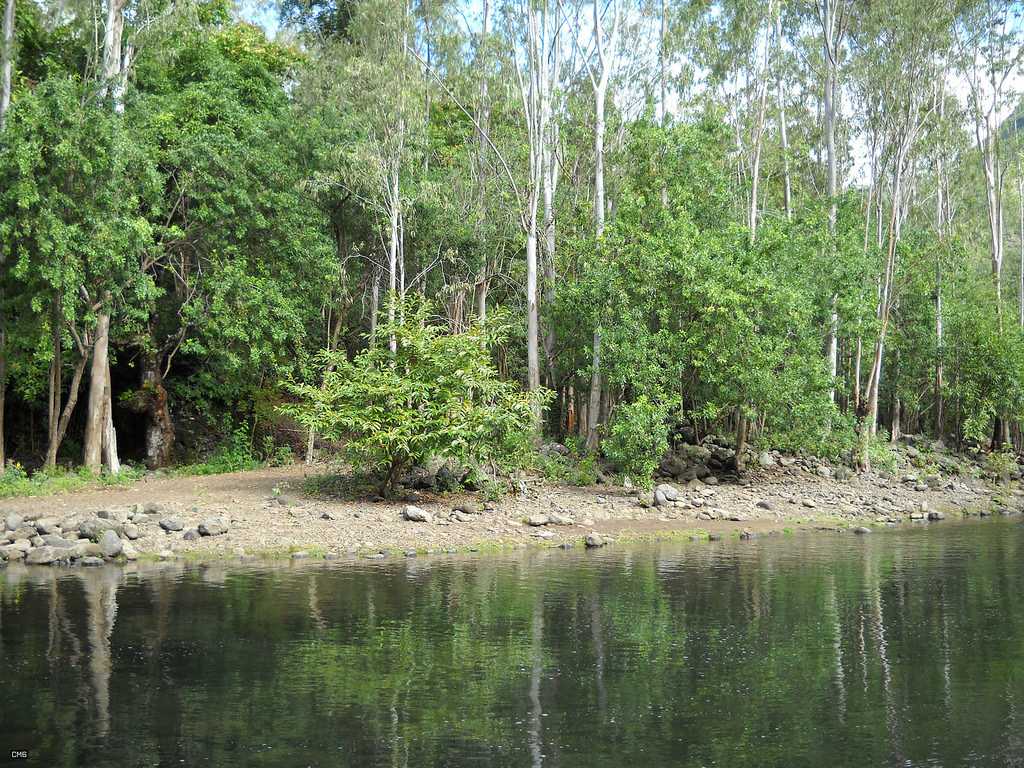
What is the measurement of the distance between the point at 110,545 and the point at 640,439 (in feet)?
39.6

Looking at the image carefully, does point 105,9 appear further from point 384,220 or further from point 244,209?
point 384,220

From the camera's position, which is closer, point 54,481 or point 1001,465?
point 54,481

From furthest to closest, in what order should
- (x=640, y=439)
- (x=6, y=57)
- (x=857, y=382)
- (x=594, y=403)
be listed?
(x=857, y=382) → (x=594, y=403) → (x=640, y=439) → (x=6, y=57)

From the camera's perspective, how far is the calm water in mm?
7805

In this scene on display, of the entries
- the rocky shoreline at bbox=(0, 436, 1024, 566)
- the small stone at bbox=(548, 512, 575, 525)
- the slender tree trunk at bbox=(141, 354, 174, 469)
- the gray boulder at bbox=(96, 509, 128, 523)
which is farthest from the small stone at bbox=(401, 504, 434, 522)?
the slender tree trunk at bbox=(141, 354, 174, 469)

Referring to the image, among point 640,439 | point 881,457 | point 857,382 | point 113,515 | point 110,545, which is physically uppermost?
point 857,382

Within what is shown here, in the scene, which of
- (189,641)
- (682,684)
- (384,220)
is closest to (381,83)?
(384,220)

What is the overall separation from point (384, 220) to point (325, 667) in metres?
22.4

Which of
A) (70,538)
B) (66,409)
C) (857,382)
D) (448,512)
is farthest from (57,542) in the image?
(857,382)

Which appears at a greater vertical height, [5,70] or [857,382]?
[5,70]

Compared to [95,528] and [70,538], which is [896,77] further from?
[70,538]

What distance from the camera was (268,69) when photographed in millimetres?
34969

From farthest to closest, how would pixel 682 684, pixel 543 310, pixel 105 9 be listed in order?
pixel 543 310
pixel 105 9
pixel 682 684

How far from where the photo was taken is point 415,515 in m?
20.4
